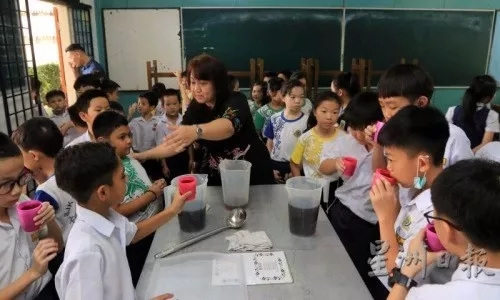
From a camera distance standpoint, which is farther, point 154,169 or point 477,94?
point 477,94

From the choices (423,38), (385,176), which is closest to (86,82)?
(385,176)

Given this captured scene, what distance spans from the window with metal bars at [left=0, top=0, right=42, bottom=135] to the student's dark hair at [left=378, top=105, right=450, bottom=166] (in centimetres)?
318

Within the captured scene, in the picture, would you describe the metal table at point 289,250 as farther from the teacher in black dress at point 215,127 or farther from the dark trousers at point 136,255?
the dark trousers at point 136,255

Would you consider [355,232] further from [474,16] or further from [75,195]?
[474,16]

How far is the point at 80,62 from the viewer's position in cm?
423

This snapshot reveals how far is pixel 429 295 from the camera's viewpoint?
35.4 inches

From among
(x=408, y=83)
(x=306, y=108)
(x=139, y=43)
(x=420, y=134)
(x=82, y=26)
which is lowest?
(x=306, y=108)

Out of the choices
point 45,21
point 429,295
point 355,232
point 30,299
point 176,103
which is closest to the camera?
point 429,295

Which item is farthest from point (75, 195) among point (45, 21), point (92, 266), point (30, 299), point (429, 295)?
point (45, 21)

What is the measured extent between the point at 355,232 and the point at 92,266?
126cm

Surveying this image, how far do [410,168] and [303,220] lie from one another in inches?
16.9

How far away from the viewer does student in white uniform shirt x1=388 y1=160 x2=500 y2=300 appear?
32.0 inches

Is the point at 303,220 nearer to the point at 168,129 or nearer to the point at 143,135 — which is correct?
the point at 168,129

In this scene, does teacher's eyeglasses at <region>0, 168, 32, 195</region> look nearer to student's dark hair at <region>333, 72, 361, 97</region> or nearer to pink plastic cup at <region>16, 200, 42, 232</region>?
pink plastic cup at <region>16, 200, 42, 232</region>
